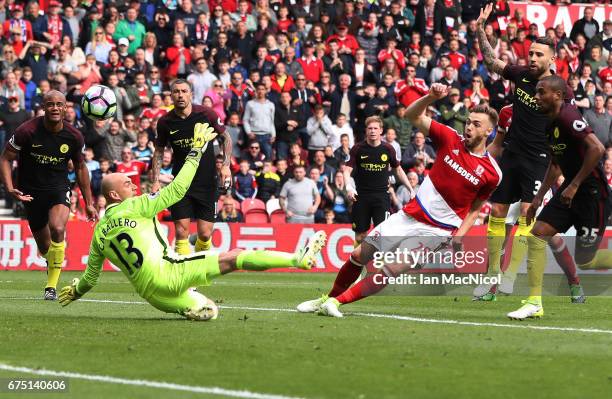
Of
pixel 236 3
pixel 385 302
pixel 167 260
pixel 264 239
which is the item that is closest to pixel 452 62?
pixel 236 3

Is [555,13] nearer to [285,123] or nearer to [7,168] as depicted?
[285,123]

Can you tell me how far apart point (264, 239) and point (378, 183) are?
4055 millimetres

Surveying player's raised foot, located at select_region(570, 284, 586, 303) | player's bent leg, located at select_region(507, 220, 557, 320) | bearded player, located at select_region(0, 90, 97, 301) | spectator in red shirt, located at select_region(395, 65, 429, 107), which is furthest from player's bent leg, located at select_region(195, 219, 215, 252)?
spectator in red shirt, located at select_region(395, 65, 429, 107)

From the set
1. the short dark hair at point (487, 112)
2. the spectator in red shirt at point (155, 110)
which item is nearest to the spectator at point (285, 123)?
the spectator in red shirt at point (155, 110)

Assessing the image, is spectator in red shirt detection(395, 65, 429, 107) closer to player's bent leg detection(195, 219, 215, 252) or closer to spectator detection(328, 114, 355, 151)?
spectator detection(328, 114, 355, 151)

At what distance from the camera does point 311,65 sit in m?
27.8

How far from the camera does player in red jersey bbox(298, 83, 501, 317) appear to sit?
11469mm

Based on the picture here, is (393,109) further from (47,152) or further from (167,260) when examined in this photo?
(167,260)

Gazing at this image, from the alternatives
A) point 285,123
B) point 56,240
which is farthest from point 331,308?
point 285,123

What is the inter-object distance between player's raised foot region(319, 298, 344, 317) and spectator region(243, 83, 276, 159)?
14286mm

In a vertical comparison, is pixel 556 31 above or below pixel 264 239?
above

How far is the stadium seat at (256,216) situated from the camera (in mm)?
24625

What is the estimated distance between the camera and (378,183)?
20.2 m

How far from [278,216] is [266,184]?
0.86 meters
